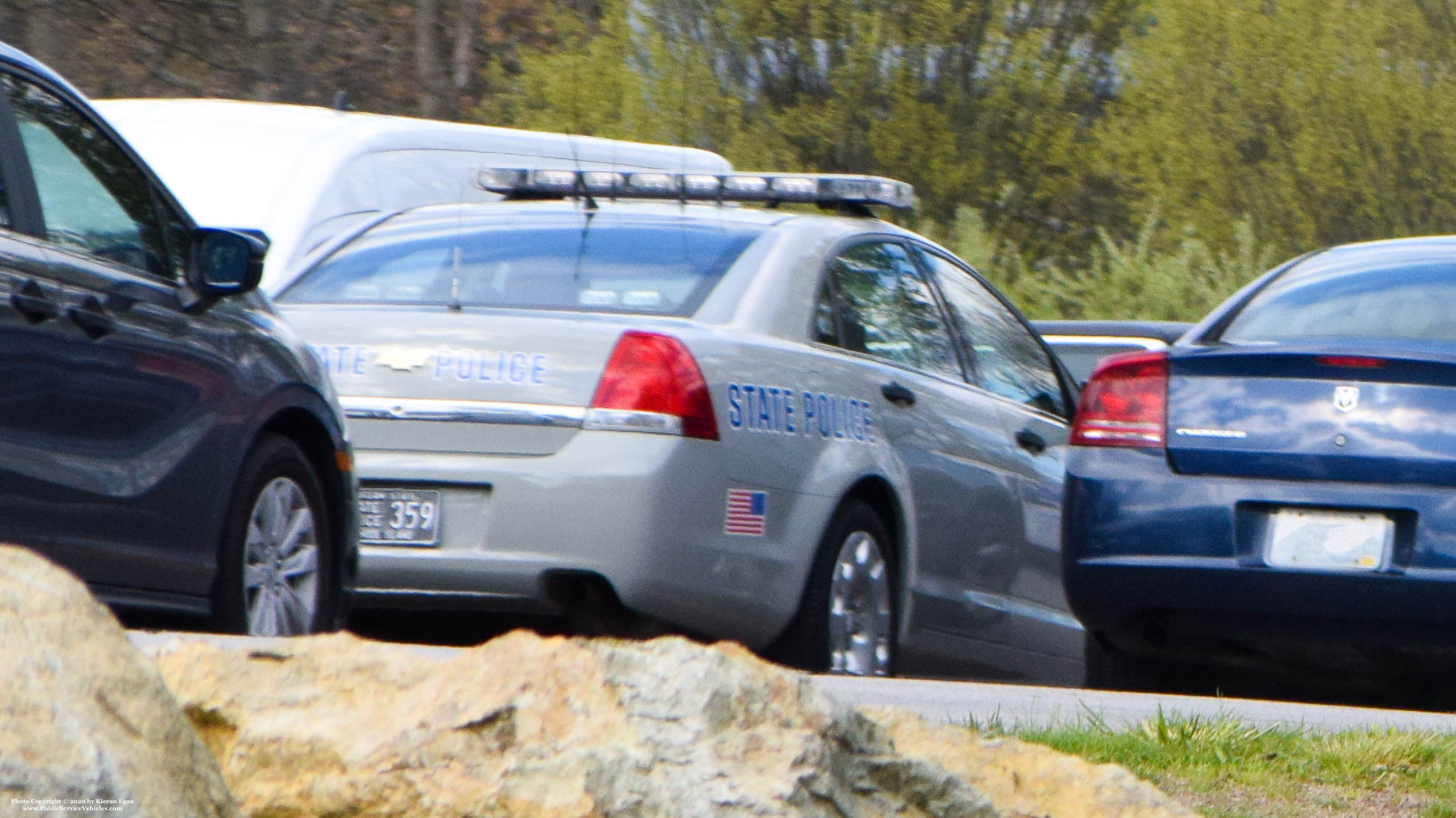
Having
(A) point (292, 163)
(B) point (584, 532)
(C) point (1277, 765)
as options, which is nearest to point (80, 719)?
(C) point (1277, 765)

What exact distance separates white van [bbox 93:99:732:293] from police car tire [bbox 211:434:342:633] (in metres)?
2.51

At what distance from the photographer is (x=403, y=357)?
6.33 metres

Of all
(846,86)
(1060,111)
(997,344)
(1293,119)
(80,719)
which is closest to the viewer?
(80,719)

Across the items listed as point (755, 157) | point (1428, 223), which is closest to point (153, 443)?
point (755, 157)

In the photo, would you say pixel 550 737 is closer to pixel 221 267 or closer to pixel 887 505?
pixel 221 267

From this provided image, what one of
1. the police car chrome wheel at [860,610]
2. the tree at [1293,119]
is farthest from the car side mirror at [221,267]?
the tree at [1293,119]

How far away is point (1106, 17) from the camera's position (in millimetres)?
22594

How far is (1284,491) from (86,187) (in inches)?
122

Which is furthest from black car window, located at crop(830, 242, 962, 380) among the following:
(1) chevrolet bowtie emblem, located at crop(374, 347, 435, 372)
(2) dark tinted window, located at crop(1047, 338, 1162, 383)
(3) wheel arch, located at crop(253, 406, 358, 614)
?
(2) dark tinted window, located at crop(1047, 338, 1162, 383)

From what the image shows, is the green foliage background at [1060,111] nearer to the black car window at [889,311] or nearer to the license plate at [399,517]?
the black car window at [889,311]

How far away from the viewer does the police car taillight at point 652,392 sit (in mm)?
6113

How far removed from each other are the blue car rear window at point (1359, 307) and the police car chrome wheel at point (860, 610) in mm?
1201

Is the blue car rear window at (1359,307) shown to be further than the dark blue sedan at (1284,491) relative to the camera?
Yes

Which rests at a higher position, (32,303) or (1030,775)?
(32,303)
